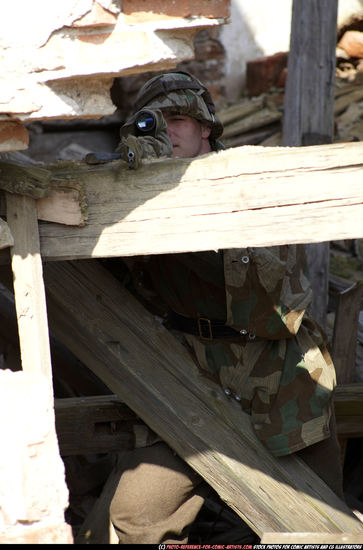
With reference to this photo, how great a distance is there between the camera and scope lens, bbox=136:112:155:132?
8.15 feet

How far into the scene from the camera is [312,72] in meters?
4.62

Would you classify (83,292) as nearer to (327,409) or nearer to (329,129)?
(327,409)

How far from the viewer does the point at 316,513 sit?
2.81m

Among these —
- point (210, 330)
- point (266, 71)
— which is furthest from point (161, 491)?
point (266, 71)

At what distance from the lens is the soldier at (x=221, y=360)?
2.81 metres

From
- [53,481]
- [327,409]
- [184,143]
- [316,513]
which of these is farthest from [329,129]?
[53,481]

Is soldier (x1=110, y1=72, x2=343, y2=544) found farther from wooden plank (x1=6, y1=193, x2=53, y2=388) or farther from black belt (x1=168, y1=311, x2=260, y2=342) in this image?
wooden plank (x1=6, y1=193, x2=53, y2=388)

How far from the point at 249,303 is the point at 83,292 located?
25.8 inches

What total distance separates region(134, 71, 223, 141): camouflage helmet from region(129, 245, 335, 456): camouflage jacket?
60 centimetres

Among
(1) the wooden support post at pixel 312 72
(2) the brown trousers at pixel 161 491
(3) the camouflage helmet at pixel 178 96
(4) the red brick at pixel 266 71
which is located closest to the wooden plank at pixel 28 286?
(3) the camouflage helmet at pixel 178 96

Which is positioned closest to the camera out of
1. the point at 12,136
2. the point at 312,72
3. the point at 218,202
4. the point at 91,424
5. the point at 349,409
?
the point at 12,136

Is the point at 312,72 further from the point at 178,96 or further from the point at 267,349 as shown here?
the point at 267,349

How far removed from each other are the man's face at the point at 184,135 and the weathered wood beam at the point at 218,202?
2.35ft

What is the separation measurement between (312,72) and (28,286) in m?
3.13
